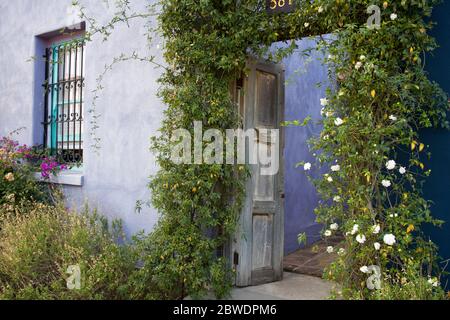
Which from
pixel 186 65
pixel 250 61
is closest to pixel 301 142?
pixel 250 61

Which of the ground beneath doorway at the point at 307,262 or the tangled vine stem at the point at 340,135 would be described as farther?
the ground beneath doorway at the point at 307,262

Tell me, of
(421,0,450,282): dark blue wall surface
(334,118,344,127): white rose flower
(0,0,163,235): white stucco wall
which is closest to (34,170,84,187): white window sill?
(0,0,163,235): white stucco wall

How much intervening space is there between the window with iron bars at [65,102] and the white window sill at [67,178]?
0.70ft

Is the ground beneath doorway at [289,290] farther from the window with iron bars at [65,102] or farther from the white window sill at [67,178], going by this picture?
the window with iron bars at [65,102]

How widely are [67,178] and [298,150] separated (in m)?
3.39

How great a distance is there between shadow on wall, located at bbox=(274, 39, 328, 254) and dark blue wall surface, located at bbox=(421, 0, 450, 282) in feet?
8.55

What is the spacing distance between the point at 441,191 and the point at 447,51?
1.17m

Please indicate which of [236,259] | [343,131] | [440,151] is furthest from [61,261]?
[440,151]

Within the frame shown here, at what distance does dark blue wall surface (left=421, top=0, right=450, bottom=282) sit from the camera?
3.50 meters

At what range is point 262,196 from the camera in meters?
4.71

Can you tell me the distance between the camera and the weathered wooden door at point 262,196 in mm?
4480

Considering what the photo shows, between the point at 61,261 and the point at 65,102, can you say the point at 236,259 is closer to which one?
the point at 61,261

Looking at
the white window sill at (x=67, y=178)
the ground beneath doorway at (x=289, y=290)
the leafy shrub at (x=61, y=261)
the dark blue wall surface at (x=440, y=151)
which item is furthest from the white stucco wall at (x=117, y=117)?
the dark blue wall surface at (x=440, y=151)
